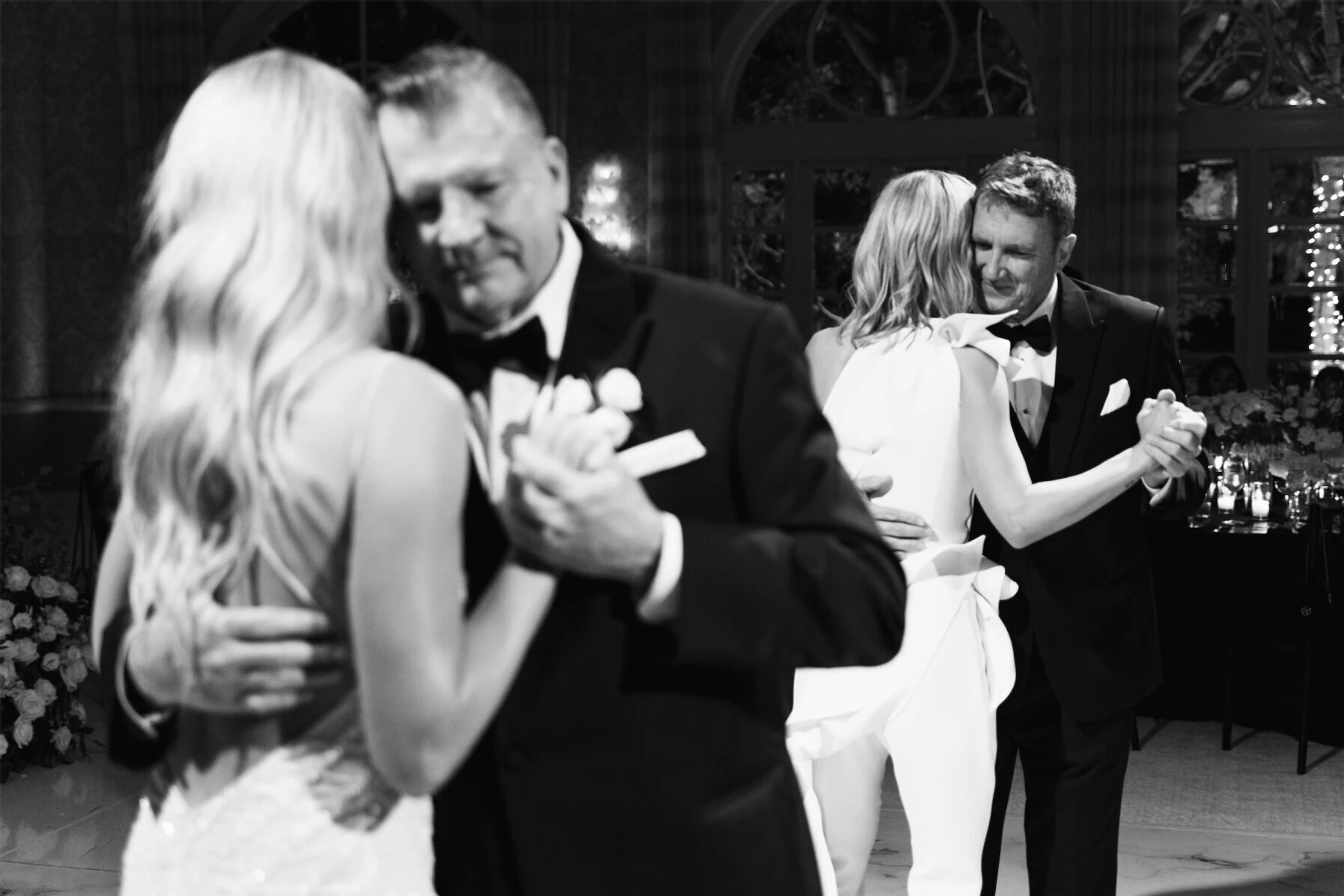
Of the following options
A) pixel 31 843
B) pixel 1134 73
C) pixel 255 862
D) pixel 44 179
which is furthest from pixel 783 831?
pixel 44 179

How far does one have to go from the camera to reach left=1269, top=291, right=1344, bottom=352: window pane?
11.6m

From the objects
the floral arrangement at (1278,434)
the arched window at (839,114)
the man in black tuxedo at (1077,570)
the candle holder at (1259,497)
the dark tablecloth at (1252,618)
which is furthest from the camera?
the arched window at (839,114)

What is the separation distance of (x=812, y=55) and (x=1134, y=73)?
253cm

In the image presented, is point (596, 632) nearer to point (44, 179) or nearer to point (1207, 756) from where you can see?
point (1207, 756)

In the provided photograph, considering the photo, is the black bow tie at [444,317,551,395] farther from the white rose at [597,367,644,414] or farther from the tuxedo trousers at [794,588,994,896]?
the tuxedo trousers at [794,588,994,896]

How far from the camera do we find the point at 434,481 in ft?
3.70

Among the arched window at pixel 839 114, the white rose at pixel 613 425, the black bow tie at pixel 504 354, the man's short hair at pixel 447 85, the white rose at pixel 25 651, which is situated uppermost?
the arched window at pixel 839 114

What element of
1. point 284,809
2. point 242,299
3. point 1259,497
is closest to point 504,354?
point 242,299

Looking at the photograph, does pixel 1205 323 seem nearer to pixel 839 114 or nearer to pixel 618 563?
pixel 839 114

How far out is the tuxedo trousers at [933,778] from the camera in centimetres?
255

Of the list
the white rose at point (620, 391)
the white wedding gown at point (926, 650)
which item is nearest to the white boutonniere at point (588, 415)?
the white rose at point (620, 391)

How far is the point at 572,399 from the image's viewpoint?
50.5 inches

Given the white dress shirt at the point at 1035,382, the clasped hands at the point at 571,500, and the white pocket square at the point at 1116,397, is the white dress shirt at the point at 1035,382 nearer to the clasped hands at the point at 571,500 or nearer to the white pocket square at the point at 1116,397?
the white pocket square at the point at 1116,397

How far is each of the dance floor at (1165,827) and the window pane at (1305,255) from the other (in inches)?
260
